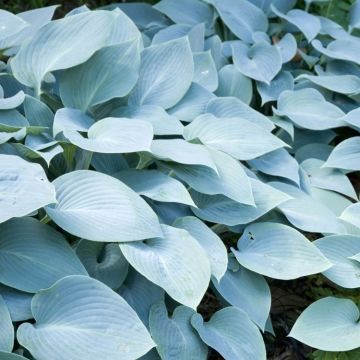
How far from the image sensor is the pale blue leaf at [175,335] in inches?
57.3

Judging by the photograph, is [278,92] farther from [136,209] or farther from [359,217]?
[136,209]

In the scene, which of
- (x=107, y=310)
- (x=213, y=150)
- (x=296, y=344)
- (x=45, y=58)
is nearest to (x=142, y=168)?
(x=213, y=150)

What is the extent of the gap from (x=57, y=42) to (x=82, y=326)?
902mm

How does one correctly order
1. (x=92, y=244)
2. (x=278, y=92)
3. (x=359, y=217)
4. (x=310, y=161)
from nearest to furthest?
(x=92, y=244)
(x=359, y=217)
(x=310, y=161)
(x=278, y=92)

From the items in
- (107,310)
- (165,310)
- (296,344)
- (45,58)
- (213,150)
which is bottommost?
(296,344)

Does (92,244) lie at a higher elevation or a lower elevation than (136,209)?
lower

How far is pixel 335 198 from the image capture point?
199 cm

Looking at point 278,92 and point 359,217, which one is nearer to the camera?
point 359,217

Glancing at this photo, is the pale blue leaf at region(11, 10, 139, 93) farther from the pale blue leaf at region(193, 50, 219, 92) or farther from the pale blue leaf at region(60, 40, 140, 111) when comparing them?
the pale blue leaf at region(193, 50, 219, 92)

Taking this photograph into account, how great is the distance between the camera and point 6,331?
1272 millimetres

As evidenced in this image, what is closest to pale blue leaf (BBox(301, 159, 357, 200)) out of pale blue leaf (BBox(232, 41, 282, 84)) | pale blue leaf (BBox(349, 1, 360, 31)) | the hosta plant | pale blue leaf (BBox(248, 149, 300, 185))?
the hosta plant

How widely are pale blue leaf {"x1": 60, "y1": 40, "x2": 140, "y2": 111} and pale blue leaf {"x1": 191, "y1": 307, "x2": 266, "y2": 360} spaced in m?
0.72

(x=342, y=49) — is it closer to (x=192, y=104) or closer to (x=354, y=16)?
(x=354, y=16)

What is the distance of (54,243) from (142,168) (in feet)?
1.39
